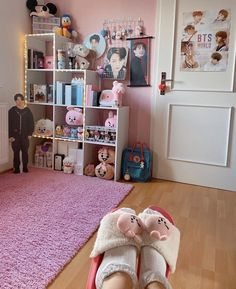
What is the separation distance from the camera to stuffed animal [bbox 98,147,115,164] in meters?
3.03

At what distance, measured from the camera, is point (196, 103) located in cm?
286

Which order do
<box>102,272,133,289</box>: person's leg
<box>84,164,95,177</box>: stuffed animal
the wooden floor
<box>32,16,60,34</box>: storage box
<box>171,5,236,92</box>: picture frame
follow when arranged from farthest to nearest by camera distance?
<box>32,16,60,34</box>: storage box, <box>84,164,95,177</box>: stuffed animal, <box>171,5,236,92</box>: picture frame, the wooden floor, <box>102,272,133,289</box>: person's leg

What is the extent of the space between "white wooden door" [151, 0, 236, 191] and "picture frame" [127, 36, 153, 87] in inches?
3.9

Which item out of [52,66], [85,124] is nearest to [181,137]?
[85,124]

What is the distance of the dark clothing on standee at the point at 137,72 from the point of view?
303 cm

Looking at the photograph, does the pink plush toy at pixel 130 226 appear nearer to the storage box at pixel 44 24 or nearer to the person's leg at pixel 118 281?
the person's leg at pixel 118 281

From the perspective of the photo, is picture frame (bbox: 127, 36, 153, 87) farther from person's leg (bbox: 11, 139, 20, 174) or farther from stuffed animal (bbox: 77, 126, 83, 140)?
person's leg (bbox: 11, 139, 20, 174)

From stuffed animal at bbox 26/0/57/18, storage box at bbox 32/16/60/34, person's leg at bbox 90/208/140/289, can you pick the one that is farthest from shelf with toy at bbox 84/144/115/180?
person's leg at bbox 90/208/140/289

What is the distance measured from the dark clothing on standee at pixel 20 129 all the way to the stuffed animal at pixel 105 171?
79cm

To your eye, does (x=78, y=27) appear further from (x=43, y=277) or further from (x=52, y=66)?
(x=43, y=277)

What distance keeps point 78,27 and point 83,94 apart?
2.66 ft

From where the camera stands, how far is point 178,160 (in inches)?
119

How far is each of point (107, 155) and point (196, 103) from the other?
1040 mm

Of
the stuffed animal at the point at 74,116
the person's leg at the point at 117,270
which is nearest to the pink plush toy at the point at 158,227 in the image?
the person's leg at the point at 117,270
